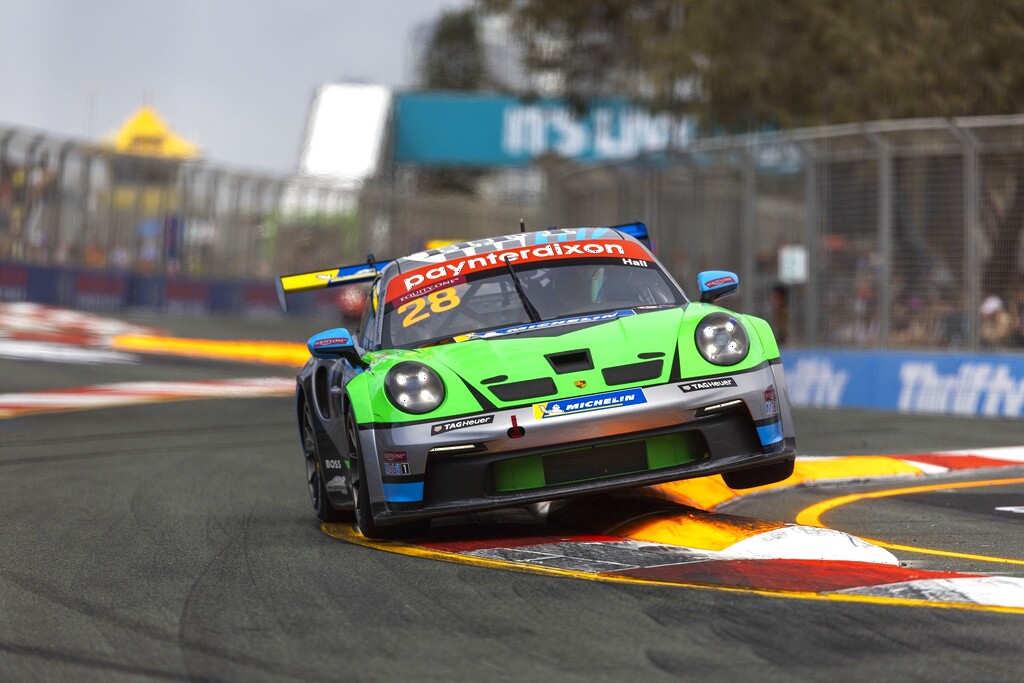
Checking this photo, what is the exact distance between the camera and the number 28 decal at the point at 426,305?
766cm

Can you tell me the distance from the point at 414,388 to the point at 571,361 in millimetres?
653

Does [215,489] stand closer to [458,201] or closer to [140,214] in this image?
[140,214]

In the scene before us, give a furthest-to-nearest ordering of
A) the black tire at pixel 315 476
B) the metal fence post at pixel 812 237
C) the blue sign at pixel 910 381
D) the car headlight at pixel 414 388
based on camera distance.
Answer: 1. the metal fence post at pixel 812 237
2. the blue sign at pixel 910 381
3. the black tire at pixel 315 476
4. the car headlight at pixel 414 388

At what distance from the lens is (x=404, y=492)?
6645 millimetres

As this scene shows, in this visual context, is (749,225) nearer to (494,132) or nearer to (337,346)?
(337,346)

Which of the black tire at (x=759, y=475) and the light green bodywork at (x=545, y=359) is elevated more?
the light green bodywork at (x=545, y=359)

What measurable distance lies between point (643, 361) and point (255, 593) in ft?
6.21

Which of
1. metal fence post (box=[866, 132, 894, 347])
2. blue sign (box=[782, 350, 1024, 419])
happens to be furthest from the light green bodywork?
metal fence post (box=[866, 132, 894, 347])

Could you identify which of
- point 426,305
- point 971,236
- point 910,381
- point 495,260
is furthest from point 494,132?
point 426,305

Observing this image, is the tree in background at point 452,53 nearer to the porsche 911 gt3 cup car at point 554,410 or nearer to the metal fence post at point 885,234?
the metal fence post at point 885,234

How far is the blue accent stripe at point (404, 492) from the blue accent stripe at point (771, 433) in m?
1.43

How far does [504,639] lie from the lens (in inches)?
189

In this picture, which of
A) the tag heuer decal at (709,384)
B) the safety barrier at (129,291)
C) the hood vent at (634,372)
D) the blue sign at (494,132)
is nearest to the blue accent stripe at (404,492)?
the hood vent at (634,372)

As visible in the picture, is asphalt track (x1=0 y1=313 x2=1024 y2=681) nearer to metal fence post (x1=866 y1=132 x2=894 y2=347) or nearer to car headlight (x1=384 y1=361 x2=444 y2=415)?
car headlight (x1=384 y1=361 x2=444 y2=415)
